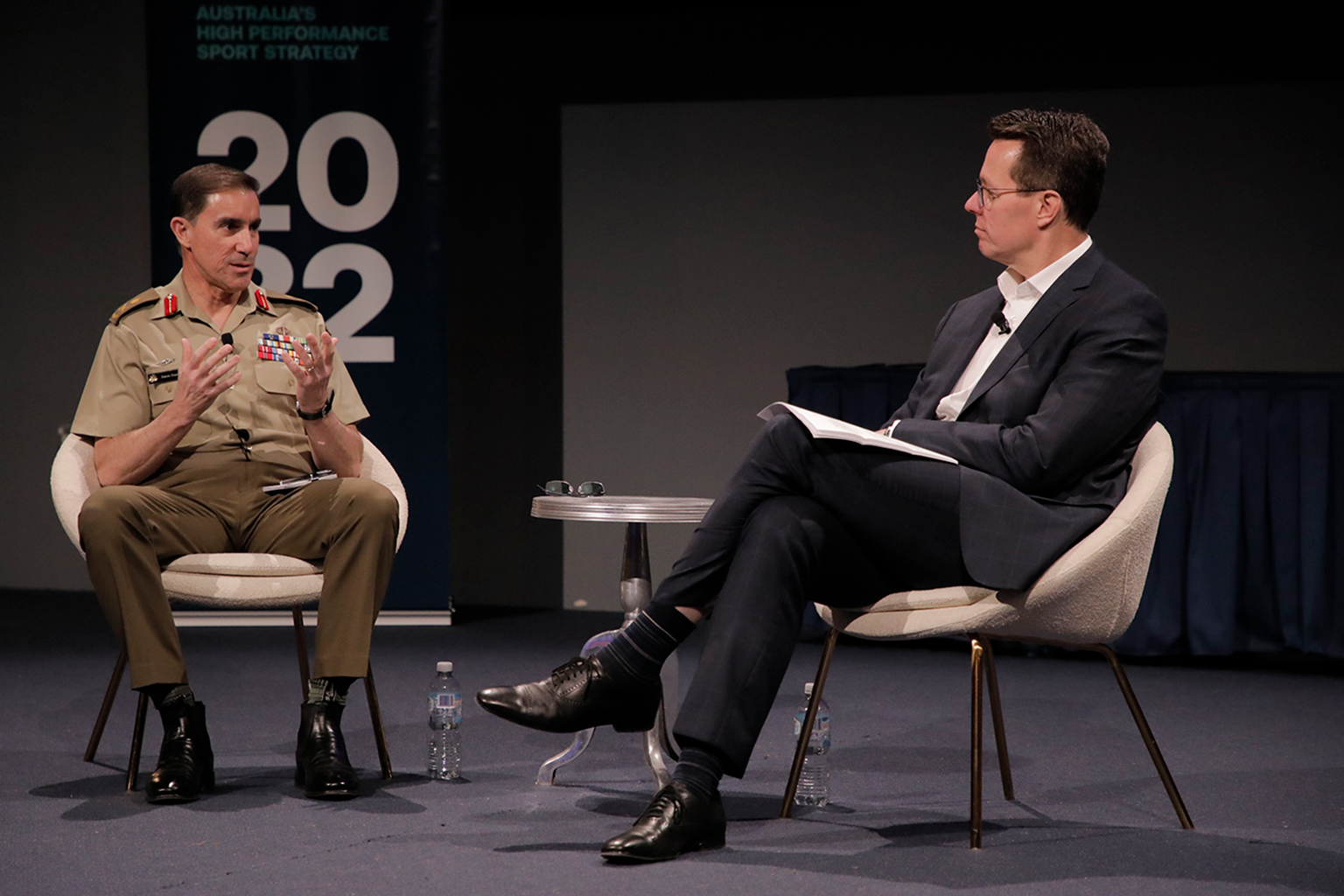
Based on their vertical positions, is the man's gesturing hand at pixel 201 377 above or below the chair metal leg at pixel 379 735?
above

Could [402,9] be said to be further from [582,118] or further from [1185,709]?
[1185,709]

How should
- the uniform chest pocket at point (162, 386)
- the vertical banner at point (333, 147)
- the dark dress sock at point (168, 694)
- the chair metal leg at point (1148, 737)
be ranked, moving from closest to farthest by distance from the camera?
the chair metal leg at point (1148, 737) < the dark dress sock at point (168, 694) < the uniform chest pocket at point (162, 386) < the vertical banner at point (333, 147)

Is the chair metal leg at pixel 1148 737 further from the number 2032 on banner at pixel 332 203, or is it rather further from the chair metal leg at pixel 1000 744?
the number 2032 on banner at pixel 332 203

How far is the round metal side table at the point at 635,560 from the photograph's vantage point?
271 centimetres

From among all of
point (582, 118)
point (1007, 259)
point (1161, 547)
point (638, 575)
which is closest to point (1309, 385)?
point (1161, 547)

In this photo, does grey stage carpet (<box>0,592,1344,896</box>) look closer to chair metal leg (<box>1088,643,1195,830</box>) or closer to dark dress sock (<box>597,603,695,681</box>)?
chair metal leg (<box>1088,643,1195,830</box>)

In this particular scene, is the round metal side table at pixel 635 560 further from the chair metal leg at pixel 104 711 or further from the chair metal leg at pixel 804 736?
the chair metal leg at pixel 104 711

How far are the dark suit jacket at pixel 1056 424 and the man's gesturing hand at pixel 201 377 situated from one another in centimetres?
134

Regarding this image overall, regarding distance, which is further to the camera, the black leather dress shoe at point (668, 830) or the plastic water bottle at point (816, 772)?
the plastic water bottle at point (816, 772)

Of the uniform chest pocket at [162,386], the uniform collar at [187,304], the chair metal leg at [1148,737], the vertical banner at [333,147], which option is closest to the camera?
the chair metal leg at [1148,737]

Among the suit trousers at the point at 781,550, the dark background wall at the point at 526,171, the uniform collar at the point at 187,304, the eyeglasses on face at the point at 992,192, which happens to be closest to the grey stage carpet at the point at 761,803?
the suit trousers at the point at 781,550

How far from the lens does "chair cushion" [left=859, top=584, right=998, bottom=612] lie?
2.36 m

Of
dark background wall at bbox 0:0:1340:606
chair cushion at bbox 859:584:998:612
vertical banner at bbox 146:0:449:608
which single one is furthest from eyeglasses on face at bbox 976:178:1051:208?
dark background wall at bbox 0:0:1340:606

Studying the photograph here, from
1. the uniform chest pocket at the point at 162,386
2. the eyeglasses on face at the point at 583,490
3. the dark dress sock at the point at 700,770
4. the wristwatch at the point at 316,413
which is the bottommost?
the dark dress sock at the point at 700,770
